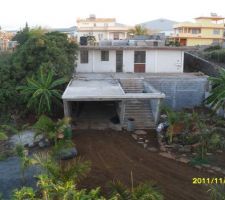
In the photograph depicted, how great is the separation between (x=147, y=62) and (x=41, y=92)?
1367 cm

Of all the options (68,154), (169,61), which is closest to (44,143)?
(68,154)

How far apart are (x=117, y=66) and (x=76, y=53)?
14.6 ft

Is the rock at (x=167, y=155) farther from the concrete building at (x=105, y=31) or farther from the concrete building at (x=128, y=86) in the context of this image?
the concrete building at (x=105, y=31)

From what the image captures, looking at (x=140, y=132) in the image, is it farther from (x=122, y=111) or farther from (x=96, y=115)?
(x=96, y=115)

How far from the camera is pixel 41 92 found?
23312 millimetres

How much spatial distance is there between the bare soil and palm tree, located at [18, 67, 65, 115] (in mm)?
3283

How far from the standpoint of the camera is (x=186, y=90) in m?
29.0

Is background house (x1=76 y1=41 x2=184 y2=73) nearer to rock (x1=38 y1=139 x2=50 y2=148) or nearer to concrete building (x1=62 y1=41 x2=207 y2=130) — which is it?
concrete building (x1=62 y1=41 x2=207 y2=130)

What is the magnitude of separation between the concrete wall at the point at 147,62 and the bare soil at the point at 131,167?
1305 cm

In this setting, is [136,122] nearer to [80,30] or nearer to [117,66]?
[117,66]

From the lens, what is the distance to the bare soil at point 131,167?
1482 cm

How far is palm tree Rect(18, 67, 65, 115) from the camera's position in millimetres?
23391

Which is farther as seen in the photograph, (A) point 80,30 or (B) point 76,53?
(A) point 80,30

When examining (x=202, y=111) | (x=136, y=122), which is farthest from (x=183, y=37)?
(x=136, y=122)
